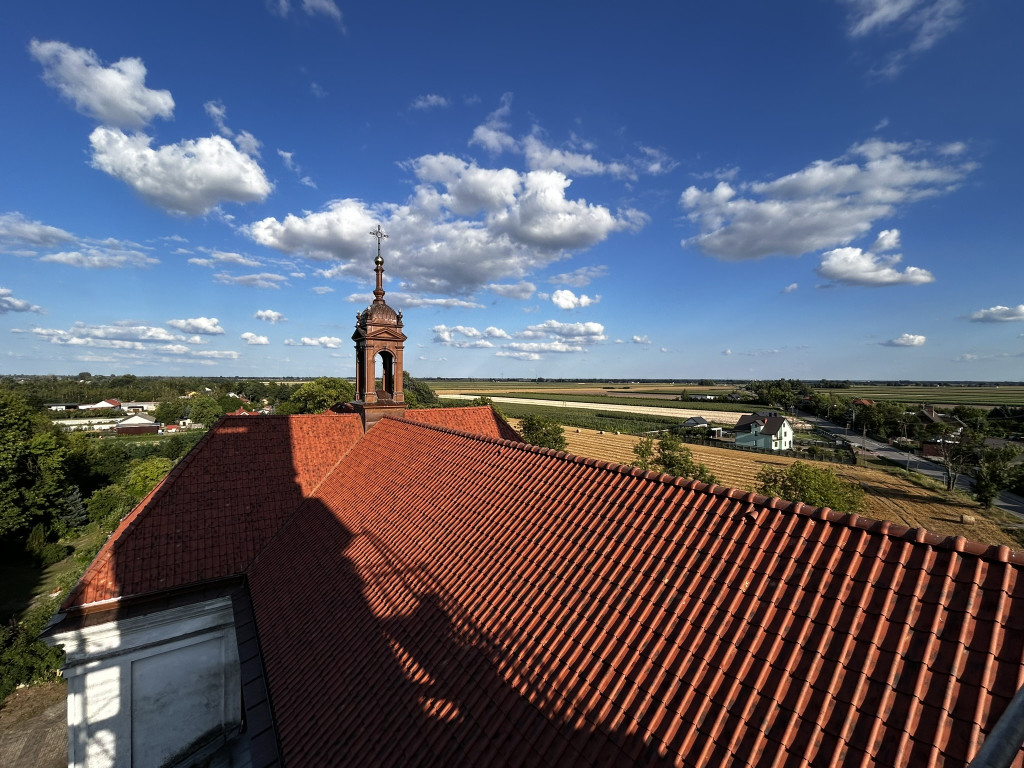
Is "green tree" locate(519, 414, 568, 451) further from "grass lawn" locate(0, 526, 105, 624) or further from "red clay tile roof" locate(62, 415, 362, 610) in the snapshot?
"grass lawn" locate(0, 526, 105, 624)

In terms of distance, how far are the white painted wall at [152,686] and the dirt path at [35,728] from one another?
5.78m

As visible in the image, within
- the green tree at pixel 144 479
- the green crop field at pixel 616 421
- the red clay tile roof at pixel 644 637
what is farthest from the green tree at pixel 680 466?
the green crop field at pixel 616 421

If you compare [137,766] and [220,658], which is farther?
[220,658]

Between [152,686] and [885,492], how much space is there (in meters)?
48.1

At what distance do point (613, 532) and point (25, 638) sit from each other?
21496mm

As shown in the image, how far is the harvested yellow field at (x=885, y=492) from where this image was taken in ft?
94.2

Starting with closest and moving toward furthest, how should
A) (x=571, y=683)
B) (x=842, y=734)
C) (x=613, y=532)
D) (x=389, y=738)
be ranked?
(x=842, y=734) → (x=571, y=683) → (x=389, y=738) → (x=613, y=532)

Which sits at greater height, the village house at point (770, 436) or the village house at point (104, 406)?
the village house at point (104, 406)

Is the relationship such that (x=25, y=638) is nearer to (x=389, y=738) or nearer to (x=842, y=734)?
(x=389, y=738)

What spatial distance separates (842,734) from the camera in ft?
9.08

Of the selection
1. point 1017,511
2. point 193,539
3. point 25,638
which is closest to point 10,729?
point 25,638

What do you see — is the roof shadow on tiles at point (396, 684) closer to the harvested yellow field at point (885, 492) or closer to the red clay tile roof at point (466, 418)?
the red clay tile roof at point (466, 418)

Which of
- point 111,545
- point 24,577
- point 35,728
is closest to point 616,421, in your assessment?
point 24,577

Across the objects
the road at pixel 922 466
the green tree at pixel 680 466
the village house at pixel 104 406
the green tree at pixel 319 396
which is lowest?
the road at pixel 922 466
